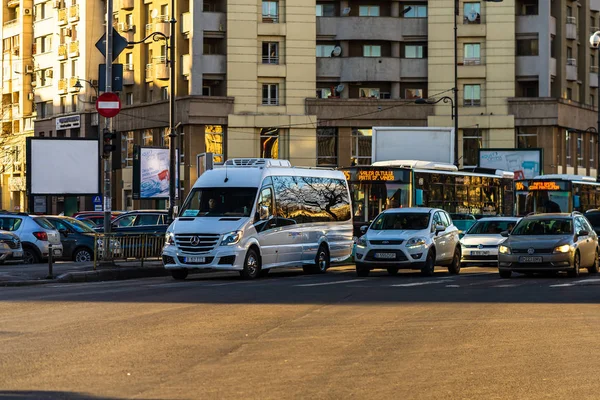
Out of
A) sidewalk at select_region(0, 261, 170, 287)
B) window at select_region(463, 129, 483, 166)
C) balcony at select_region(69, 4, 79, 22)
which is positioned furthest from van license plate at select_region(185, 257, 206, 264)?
balcony at select_region(69, 4, 79, 22)

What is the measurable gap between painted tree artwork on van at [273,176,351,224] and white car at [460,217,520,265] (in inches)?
206

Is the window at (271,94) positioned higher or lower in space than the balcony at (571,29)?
lower

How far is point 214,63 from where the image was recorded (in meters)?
69.6

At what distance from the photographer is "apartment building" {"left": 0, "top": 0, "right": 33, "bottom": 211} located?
92.1 meters

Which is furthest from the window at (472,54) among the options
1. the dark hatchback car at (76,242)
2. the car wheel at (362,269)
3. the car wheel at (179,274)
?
the car wheel at (179,274)

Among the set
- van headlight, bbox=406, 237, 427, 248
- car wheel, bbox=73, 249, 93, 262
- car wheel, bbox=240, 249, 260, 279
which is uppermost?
van headlight, bbox=406, 237, 427, 248

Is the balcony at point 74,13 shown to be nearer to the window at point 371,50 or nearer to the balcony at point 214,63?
the balcony at point 214,63

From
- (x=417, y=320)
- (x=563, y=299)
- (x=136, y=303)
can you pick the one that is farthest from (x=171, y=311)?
(x=563, y=299)

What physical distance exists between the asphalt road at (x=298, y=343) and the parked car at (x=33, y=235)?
11.5 m

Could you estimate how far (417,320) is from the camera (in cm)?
1691

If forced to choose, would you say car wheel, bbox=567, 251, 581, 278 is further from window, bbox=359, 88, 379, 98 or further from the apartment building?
the apartment building

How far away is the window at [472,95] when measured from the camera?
7125 cm

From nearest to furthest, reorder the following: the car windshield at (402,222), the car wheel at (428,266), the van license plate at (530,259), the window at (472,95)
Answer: the van license plate at (530,259) < the car wheel at (428,266) < the car windshield at (402,222) < the window at (472,95)

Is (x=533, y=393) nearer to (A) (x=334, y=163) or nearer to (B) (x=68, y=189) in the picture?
(B) (x=68, y=189)
